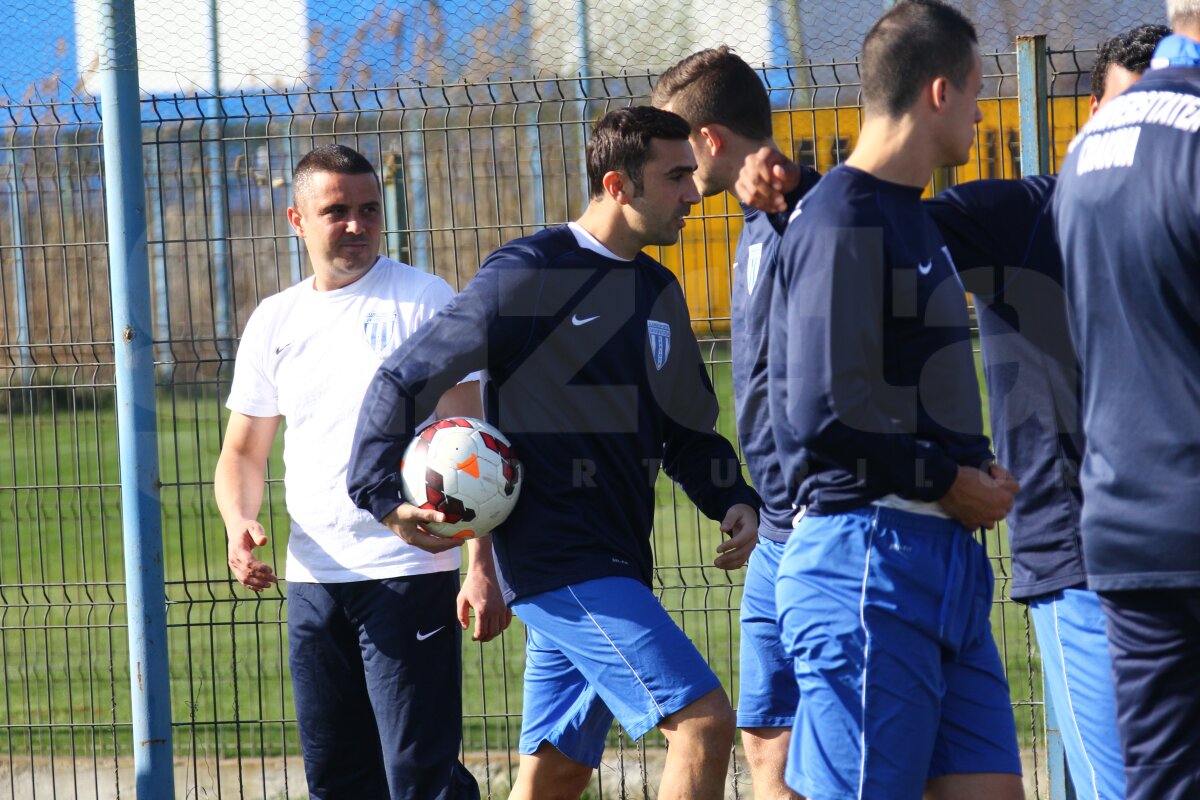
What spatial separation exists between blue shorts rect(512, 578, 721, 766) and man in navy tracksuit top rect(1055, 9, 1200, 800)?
1.19m

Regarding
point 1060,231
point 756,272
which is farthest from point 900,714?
point 756,272

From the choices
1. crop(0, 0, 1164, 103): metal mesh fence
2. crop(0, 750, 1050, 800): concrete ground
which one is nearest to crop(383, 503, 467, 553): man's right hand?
crop(0, 750, 1050, 800): concrete ground

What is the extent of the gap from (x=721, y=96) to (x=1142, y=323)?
186 centimetres

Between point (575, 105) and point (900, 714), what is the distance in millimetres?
3030

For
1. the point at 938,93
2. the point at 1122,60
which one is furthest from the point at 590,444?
the point at 1122,60

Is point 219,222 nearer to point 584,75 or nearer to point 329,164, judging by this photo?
point 329,164

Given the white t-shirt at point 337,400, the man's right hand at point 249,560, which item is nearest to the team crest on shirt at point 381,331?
the white t-shirt at point 337,400

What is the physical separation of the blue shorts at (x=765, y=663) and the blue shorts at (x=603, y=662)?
464 mm

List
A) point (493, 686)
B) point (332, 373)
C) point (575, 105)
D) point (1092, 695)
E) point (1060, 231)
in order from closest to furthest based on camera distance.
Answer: point (1060, 231) → point (1092, 695) → point (332, 373) → point (575, 105) → point (493, 686)

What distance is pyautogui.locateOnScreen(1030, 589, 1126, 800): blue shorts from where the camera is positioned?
10.1 ft

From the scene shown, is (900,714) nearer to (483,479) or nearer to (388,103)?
(483,479)

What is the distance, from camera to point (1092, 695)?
3.11m

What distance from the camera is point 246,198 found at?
5.20m

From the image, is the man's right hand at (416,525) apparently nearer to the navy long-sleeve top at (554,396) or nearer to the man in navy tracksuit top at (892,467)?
the navy long-sleeve top at (554,396)
